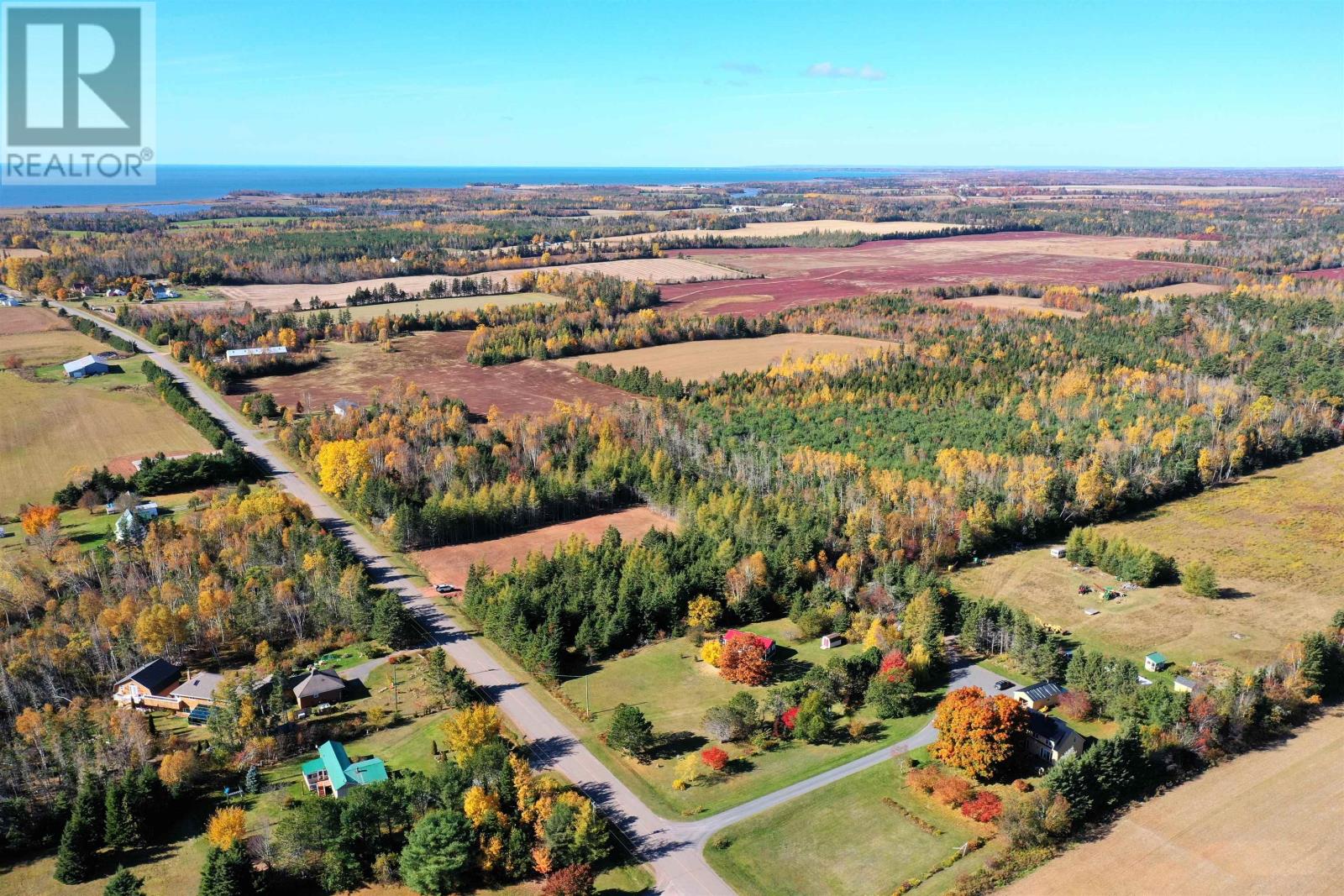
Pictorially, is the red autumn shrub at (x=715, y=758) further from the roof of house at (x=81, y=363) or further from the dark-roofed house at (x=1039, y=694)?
the roof of house at (x=81, y=363)

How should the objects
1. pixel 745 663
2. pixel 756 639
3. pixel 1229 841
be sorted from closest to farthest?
pixel 1229 841
pixel 745 663
pixel 756 639

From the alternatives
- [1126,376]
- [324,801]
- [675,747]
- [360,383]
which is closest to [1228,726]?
[675,747]

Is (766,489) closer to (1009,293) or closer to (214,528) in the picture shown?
(214,528)

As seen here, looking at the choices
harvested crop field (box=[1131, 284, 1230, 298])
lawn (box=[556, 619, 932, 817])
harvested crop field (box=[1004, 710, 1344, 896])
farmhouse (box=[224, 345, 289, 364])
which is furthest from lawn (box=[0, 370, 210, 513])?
harvested crop field (box=[1131, 284, 1230, 298])

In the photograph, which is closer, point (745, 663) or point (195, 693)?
point (195, 693)

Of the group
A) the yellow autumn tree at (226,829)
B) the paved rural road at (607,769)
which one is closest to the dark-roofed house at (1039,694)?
the paved rural road at (607,769)

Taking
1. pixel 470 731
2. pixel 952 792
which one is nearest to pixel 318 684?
pixel 470 731

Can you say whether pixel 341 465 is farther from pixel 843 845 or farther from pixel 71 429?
pixel 843 845
